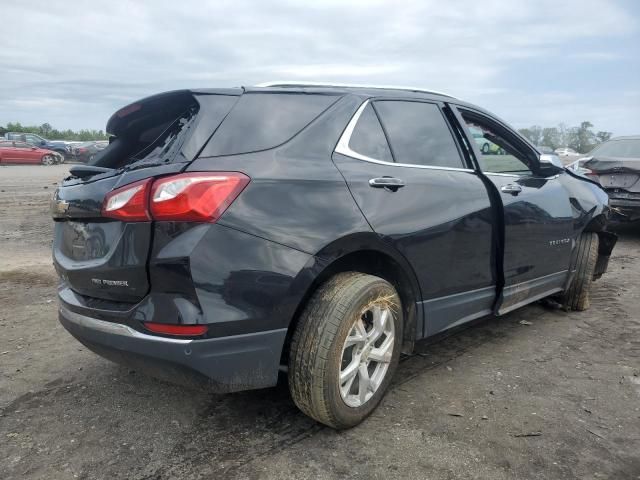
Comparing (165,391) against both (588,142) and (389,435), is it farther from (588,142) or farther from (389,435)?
(588,142)

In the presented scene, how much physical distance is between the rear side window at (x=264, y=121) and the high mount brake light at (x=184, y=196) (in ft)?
0.56

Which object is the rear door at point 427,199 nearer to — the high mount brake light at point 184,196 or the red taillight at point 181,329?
the high mount brake light at point 184,196

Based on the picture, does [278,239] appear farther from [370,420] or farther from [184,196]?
[370,420]

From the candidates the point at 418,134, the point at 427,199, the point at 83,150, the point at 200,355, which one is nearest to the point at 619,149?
the point at 418,134

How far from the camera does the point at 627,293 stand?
5.51m

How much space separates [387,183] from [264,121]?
28.5 inches

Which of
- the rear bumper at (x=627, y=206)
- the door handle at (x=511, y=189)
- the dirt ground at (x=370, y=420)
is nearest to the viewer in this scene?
the dirt ground at (x=370, y=420)

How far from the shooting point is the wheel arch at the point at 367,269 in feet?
8.25

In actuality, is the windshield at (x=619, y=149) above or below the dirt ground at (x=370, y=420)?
above

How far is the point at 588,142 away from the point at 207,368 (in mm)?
39389

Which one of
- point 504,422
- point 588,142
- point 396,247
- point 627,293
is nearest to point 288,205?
point 396,247

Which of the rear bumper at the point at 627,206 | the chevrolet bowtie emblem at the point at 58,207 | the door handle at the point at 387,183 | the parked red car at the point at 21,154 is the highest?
the door handle at the point at 387,183

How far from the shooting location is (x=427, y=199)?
3076 mm

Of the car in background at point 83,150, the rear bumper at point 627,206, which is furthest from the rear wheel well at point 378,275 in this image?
the car in background at point 83,150
